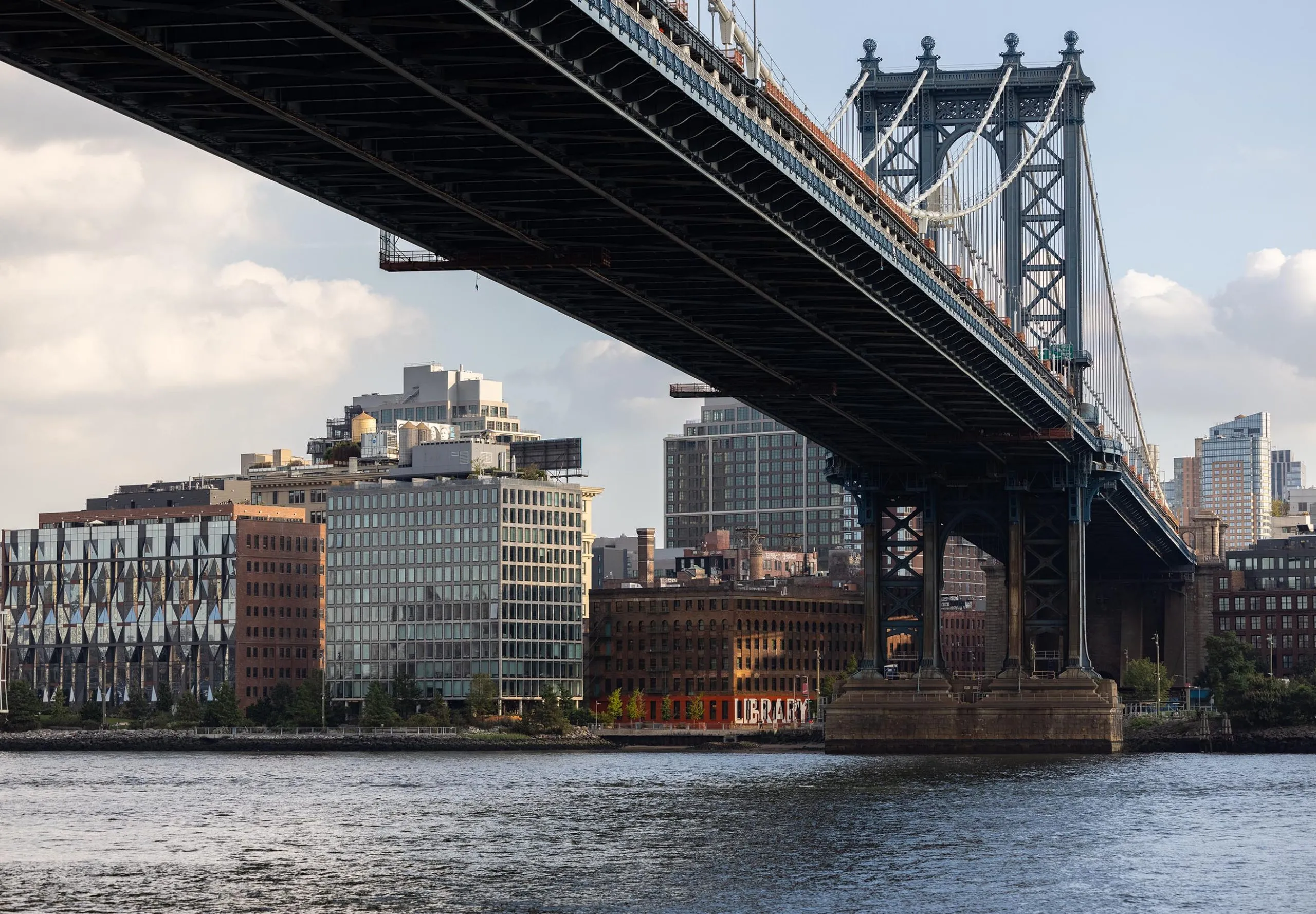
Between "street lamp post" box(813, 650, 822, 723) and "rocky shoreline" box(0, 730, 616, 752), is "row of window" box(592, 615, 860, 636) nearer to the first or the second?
"street lamp post" box(813, 650, 822, 723)

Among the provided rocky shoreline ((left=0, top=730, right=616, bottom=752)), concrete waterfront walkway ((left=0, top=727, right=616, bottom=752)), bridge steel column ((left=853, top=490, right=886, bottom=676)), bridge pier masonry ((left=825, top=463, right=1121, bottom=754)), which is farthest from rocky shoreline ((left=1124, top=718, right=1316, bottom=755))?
rocky shoreline ((left=0, top=730, right=616, bottom=752))

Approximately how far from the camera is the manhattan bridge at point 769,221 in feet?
160

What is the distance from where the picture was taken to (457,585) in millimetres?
186750

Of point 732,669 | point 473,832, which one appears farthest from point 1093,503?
point 473,832

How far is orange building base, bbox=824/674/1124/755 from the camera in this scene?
396 feet

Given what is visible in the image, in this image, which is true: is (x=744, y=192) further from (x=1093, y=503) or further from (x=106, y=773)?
(x=1093, y=503)

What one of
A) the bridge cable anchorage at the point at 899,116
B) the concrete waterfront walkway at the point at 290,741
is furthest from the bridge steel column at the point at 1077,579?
the concrete waterfront walkway at the point at 290,741

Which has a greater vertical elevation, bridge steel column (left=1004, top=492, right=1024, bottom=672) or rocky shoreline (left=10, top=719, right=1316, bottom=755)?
bridge steel column (left=1004, top=492, right=1024, bottom=672)

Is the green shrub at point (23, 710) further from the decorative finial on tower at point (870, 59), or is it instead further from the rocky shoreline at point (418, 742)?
the decorative finial on tower at point (870, 59)

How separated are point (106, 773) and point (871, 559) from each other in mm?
41054

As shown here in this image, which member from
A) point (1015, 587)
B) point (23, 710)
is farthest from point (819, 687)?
point (1015, 587)

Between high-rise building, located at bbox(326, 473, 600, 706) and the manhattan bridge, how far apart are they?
4619cm

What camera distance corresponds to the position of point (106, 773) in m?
125

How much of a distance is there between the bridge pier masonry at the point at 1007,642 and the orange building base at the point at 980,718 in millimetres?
58
